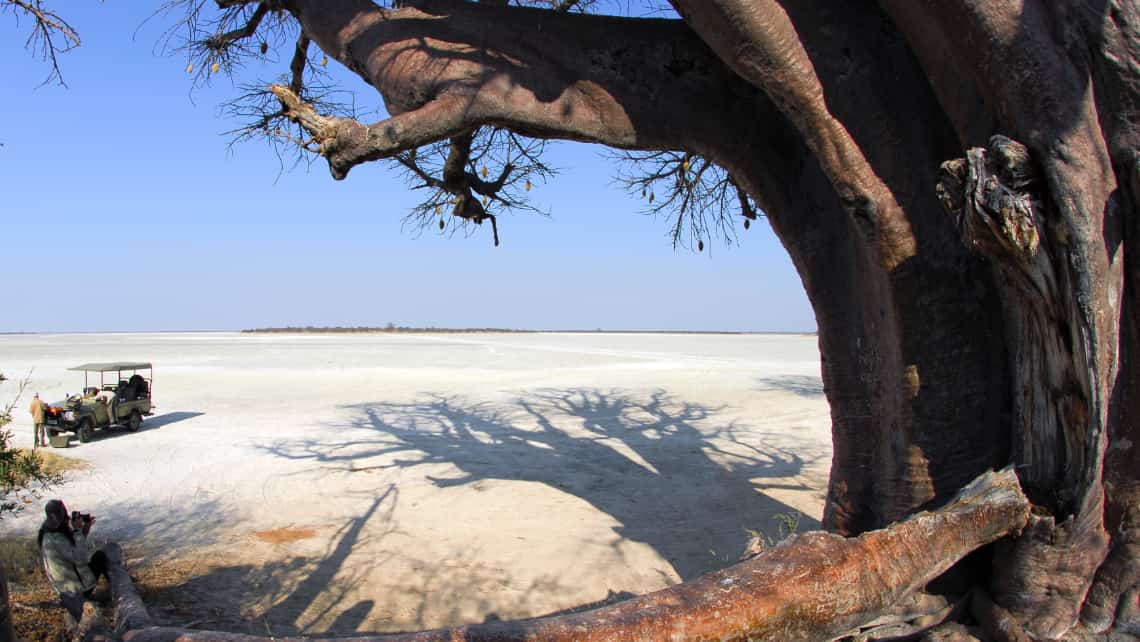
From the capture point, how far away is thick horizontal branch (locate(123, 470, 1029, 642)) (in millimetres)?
2607

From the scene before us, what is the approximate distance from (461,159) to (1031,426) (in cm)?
497

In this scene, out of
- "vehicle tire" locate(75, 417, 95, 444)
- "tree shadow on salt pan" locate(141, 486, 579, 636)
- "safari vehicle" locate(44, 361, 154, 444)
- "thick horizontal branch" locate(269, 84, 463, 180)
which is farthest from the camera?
"vehicle tire" locate(75, 417, 95, 444)

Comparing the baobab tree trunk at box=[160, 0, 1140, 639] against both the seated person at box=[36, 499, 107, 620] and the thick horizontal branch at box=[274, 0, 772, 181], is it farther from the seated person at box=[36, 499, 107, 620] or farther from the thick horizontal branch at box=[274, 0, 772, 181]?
the seated person at box=[36, 499, 107, 620]

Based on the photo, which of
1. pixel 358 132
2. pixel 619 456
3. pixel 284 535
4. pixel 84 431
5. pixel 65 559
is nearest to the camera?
pixel 358 132

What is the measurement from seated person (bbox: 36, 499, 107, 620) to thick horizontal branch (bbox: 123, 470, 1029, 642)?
2.99 metres

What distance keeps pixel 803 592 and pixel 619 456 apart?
29.2 ft

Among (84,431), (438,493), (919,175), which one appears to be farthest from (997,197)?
(84,431)

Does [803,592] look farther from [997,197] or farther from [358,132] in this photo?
[358,132]

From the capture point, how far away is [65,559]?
5.35m

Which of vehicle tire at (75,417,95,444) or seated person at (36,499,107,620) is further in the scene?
vehicle tire at (75,417,95,444)

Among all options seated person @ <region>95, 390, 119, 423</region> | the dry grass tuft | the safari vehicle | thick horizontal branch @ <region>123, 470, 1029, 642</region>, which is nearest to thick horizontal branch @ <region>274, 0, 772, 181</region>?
thick horizontal branch @ <region>123, 470, 1029, 642</region>

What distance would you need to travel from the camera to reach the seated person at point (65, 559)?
5.23m

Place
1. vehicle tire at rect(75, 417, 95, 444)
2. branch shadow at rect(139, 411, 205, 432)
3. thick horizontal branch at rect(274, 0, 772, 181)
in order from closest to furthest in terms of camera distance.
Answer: thick horizontal branch at rect(274, 0, 772, 181), vehicle tire at rect(75, 417, 95, 444), branch shadow at rect(139, 411, 205, 432)

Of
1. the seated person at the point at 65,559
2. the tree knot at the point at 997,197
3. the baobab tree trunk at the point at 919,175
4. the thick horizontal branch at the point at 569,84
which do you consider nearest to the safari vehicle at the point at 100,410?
the seated person at the point at 65,559
